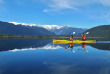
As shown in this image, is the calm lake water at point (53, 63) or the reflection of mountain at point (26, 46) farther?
the reflection of mountain at point (26, 46)

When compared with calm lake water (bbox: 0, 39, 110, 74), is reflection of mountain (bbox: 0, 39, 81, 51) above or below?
below

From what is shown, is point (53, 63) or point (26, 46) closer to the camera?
point (53, 63)

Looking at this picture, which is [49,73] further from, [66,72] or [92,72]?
[92,72]

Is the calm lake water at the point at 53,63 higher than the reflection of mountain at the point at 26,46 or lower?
higher

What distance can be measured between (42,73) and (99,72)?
20.5 ft

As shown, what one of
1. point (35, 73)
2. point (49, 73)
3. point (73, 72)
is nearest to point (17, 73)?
point (35, 73)

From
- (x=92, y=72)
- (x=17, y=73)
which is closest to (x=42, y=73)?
(x=17, y=73)

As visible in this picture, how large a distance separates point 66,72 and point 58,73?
3.23 feet

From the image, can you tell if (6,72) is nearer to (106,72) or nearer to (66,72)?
(66,72)

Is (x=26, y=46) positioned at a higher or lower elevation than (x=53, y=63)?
lower

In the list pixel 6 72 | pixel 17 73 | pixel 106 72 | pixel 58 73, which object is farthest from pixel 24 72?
pixel 106 72

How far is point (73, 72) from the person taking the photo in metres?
15.2

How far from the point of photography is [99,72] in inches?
605

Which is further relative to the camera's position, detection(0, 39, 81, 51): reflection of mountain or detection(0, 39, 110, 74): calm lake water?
detection(0, 39, 81, 51): reflection of mountain
